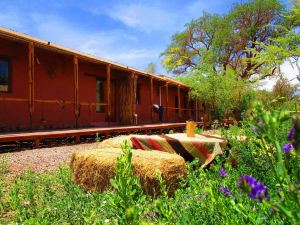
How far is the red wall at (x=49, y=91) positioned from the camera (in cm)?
1109

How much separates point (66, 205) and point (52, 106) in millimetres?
9760

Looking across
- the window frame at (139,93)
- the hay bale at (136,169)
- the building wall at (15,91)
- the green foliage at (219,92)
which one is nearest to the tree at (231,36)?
the green foliage at (219,92)

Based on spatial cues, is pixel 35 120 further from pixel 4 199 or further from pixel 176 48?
pixel 176 48

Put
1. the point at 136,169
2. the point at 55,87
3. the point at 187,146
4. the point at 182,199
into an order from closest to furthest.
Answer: the point at 182,199 → the point at 136,169 → the point at 187,146 → the point at 55,87

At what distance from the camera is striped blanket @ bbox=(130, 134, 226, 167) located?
4922mm

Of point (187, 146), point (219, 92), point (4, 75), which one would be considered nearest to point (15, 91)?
point (4, 75)

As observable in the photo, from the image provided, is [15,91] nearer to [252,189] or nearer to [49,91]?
[49,91]

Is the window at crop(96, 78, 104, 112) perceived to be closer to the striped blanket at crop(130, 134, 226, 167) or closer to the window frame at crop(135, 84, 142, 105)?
the window frame at crop(135, 84, 142, 105)

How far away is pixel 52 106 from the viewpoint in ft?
41.7

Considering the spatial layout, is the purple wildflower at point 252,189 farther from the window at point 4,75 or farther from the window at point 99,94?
the window at point 99,94

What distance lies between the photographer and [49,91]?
12641 millimetres

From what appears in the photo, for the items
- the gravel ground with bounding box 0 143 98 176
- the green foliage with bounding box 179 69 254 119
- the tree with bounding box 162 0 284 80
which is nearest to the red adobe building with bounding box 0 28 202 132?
the gravel ground with bounding box 0 143 98 176

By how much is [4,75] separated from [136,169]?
868 centimetres

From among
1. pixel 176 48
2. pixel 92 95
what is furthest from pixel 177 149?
pixel 176 48
